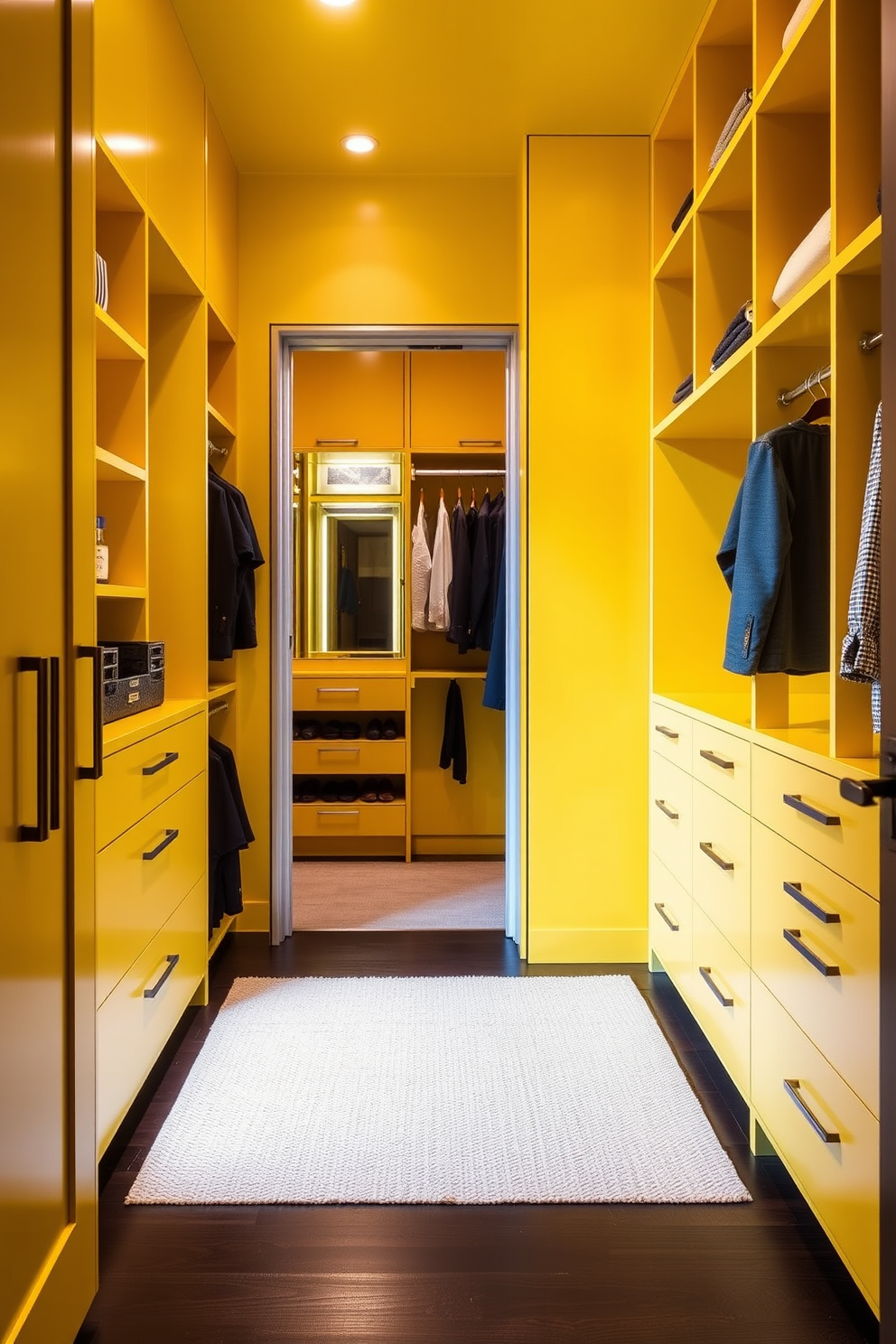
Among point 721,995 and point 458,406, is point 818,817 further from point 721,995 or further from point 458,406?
point 458,406

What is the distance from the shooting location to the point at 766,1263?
1.68 meters

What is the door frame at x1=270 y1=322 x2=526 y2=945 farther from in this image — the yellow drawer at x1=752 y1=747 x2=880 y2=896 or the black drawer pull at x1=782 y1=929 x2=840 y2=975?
the black drawer pull at x1=782 y1=929 x2=840 y2=975

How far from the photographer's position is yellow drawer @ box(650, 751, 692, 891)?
2.69 metres

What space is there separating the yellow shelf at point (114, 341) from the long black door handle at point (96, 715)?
890mm

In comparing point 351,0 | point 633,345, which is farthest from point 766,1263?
point 351,0

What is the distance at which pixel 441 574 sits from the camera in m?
4.78

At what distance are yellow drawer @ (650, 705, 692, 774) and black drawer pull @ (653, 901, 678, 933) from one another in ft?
1.59

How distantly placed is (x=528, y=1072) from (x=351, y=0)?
9.28 feet

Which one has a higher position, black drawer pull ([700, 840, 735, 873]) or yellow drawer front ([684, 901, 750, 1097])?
black drawer pull ([700, 840, 735, 873])

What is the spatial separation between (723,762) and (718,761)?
0.03m

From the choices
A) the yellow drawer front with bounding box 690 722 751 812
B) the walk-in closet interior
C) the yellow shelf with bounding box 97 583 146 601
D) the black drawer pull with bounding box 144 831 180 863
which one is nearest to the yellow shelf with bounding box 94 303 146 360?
the walk-in closet interior

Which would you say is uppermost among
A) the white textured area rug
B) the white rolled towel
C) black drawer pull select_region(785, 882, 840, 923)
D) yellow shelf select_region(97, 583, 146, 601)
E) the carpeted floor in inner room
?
the white rolled towel

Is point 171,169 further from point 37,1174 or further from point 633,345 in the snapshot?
point 37,1174

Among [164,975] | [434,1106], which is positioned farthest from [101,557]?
[434,1106]
